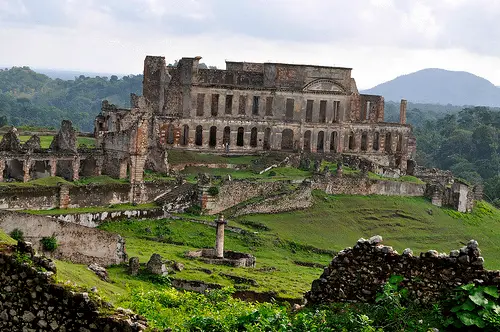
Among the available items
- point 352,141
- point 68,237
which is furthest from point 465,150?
point 68,237

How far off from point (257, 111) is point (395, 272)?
182 feet

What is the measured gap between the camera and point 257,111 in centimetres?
6719

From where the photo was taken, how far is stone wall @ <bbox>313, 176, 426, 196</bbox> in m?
55.8

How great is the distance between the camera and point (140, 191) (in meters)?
48.0

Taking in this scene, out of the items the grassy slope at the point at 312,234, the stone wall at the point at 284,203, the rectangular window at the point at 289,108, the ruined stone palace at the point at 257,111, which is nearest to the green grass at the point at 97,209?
the grassy slope at the point at 312,234

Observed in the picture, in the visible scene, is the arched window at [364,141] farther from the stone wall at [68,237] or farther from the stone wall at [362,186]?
the stone wall at [68,237]

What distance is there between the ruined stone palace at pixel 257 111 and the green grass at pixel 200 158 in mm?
1940

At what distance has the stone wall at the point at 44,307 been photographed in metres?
9.84

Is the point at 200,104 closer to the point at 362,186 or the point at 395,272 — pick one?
the point at 362,186

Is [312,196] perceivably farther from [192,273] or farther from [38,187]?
[192,273]

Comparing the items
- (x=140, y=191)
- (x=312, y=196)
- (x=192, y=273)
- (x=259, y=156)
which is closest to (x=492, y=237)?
(x=312, y=196)

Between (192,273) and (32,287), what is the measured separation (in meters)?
23.1

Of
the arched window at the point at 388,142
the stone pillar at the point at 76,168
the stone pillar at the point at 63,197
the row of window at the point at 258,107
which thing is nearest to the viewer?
the stone pillar at the point at 63,197

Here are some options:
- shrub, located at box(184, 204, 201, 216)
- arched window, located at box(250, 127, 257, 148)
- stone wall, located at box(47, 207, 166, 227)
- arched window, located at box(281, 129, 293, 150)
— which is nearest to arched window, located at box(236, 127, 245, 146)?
arched window, located at box(250, 127, 257, 148)
